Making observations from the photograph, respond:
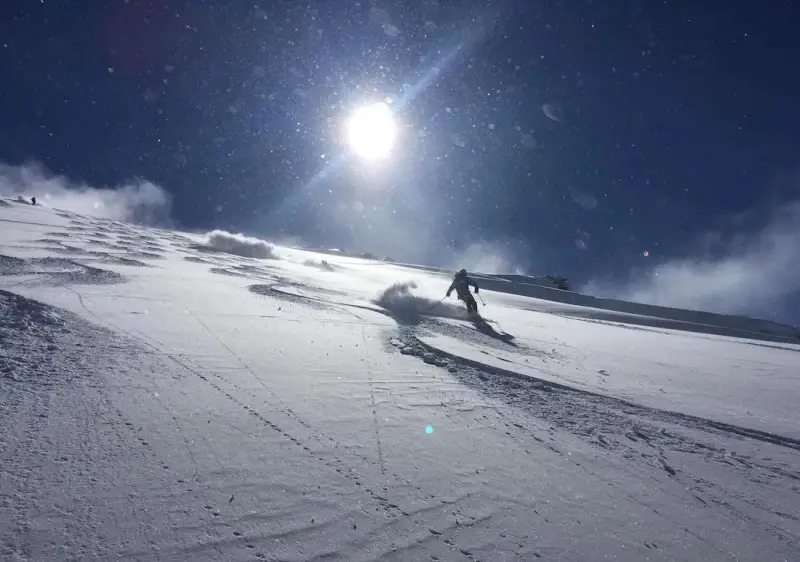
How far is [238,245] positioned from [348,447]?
2560 cm

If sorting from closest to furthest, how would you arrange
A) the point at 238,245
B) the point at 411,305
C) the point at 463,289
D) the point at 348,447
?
the point at 348,447, the point at 411,305, the point at 463,289, the point at 238,245

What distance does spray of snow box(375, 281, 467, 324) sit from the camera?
11.3 meters

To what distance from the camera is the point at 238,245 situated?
2677 centimetres

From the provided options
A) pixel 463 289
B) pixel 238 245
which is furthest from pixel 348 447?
pixel 238 245

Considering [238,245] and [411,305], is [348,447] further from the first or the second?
[238,245]

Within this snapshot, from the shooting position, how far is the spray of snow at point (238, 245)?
1024 inches

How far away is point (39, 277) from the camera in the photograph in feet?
26.3

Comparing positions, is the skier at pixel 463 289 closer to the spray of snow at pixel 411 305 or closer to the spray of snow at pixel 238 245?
the spray of snow at pixel 411 305

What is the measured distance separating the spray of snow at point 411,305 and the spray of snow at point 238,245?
15.3 metres

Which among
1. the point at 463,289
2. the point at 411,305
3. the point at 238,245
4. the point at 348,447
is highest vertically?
the point at 238,245

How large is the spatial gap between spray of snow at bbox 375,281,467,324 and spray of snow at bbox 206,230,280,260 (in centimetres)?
1525

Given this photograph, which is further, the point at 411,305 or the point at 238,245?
the point at 238,245

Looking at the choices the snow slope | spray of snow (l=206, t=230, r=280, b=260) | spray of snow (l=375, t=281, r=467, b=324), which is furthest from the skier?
spray of snow (l=206, t=230, r=280, b=260)

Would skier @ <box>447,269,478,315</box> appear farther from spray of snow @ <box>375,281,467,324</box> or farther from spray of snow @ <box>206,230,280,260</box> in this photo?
spray of snow @ <box>206,230,280,260</box>
